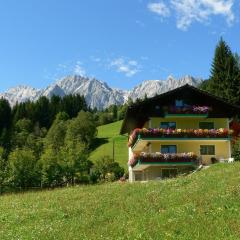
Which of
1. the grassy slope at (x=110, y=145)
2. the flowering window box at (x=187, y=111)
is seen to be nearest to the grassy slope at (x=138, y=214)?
the flowering window box at (x=187, y=111)

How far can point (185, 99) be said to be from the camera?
57969mm

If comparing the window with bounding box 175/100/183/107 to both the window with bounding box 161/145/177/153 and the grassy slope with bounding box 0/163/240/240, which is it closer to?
the window with bounding box 161/145/177/153

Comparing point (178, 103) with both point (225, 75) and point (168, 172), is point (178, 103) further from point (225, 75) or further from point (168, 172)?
point (225, 75)

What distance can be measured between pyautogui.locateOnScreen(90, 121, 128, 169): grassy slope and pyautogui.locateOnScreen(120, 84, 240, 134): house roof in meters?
42.6

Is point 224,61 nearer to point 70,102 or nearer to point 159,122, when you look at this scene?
point 159,122

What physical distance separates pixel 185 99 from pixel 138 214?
3570cm

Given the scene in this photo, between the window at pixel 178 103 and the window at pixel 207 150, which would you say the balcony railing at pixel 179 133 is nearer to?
the window at pixel 207 150

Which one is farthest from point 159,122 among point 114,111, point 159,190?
point 114,111

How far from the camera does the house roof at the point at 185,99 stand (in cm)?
5634

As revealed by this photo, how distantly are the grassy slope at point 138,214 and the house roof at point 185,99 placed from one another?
23.6m

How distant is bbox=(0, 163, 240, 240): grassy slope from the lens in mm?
19734

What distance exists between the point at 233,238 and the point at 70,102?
548 ft

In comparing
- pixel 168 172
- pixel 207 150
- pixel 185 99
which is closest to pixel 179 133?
pixel 168 172

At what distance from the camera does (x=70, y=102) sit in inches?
7210
